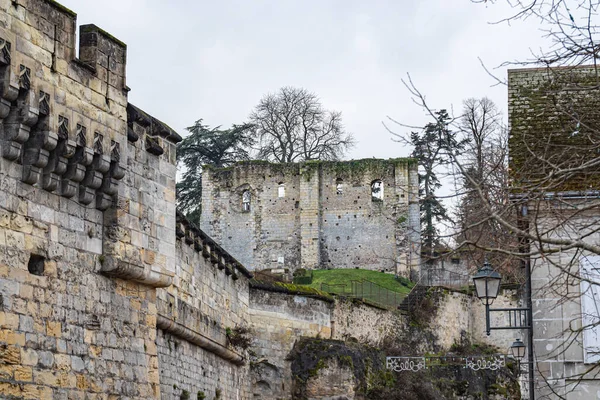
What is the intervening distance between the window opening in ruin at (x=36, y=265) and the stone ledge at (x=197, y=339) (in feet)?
22.4

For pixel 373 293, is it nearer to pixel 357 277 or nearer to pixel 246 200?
pixel 357 277

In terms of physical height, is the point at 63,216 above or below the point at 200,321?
above

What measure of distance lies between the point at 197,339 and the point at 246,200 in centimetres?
4135

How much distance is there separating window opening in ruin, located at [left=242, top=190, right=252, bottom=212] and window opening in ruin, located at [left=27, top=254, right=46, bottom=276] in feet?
166

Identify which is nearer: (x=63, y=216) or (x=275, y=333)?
(x=63, y=216)

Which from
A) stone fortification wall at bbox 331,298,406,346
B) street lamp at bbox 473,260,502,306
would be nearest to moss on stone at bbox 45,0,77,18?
street lamp at bbox 473,260,502,306

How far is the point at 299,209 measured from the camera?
209 feet

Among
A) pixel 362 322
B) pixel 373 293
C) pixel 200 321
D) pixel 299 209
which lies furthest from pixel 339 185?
pixel 200 321

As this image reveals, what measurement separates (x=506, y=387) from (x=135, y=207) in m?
27.2

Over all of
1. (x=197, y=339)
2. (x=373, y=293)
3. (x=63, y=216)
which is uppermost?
(x=373, y=293)

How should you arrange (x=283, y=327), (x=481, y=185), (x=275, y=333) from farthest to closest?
1. (x=283, y=327)
2. (x=275, y=333)
3. (x=481, y=185)

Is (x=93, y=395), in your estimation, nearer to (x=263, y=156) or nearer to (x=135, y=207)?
(x=135, y=207)

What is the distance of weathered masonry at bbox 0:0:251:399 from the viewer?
12.4 metres

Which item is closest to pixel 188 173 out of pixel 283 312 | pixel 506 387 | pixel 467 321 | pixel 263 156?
pixel 263 156
